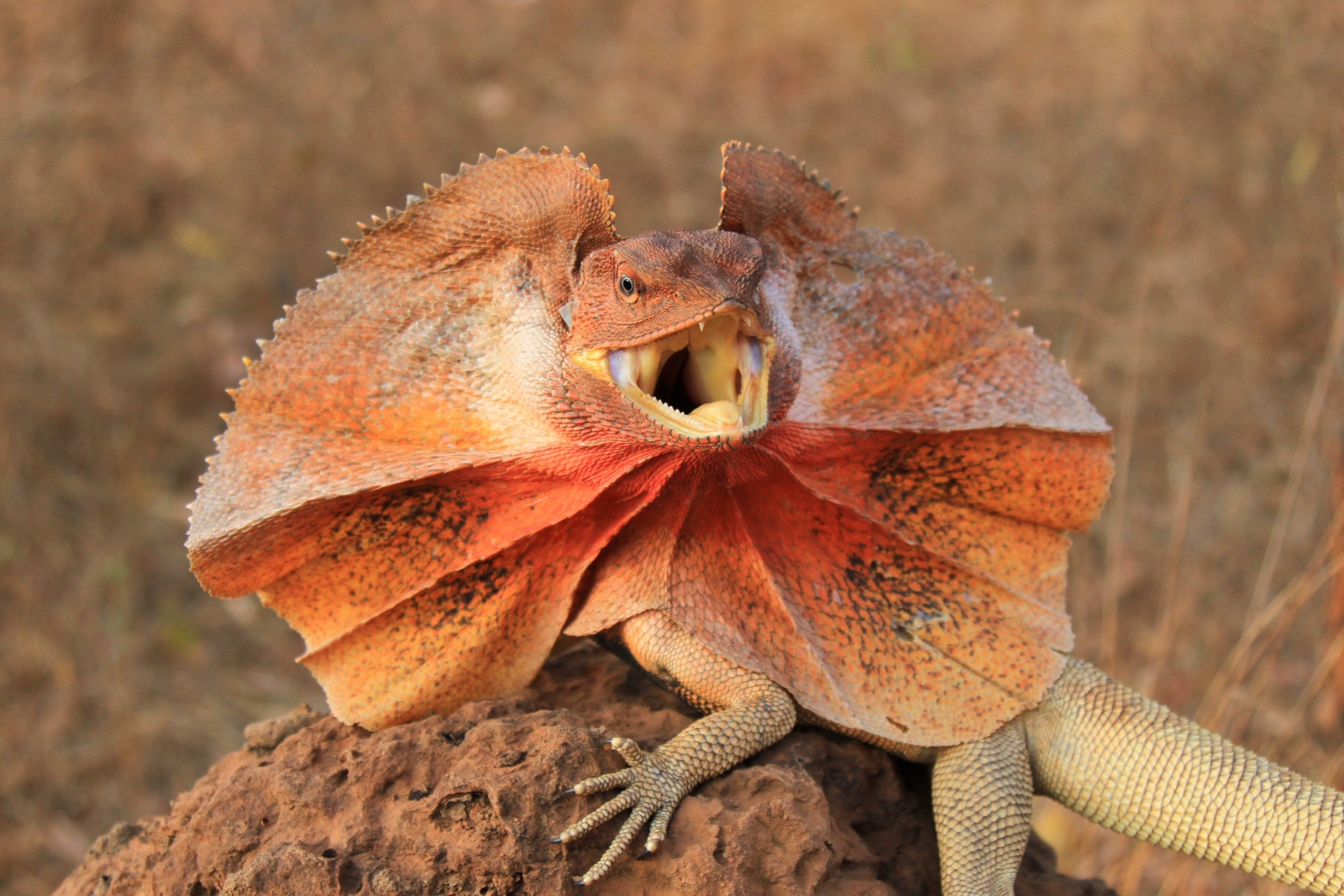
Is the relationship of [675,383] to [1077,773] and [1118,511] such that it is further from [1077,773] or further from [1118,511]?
[1118,511]

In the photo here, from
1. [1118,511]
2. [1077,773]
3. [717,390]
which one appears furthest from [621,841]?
[1118,511]

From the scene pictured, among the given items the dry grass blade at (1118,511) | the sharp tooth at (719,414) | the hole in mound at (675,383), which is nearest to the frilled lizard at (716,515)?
the hole in mound at (675,383)

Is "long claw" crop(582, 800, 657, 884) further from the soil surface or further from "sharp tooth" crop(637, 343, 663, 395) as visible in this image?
"sharp tooth" crop(637, 343, 663, 395)

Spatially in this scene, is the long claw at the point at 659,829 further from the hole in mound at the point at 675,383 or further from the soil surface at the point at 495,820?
the hole in mound at the point at 675,383

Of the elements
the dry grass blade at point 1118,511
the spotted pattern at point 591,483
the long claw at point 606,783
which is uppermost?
the spotted pattern at point 591,483

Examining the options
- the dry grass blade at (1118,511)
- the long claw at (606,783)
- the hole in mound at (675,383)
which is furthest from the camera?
the dry grass blade at (1118,511)

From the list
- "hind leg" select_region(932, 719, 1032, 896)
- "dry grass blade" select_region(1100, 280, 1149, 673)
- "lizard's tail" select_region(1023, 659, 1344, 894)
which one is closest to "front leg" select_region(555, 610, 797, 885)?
"hind leg" select_region(932, 719, 1032, 896)
